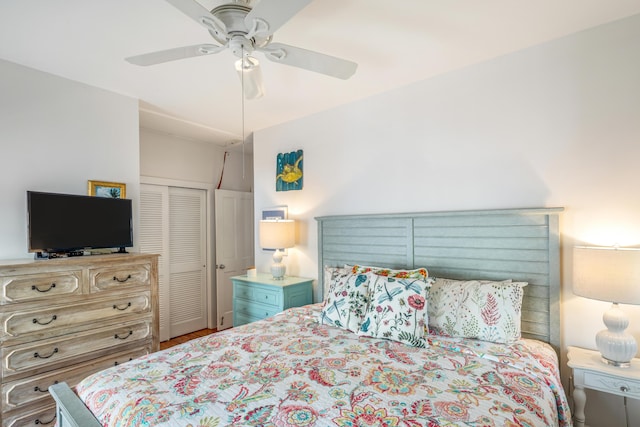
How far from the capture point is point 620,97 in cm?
190

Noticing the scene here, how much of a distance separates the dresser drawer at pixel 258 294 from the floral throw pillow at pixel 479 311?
59.4 inches

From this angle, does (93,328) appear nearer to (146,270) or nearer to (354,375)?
(146,270)

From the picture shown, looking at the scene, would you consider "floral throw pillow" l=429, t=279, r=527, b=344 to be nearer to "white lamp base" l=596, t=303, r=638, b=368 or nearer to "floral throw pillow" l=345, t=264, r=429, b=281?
"floral throw pillow" l=345, t=264, r=429, b=281

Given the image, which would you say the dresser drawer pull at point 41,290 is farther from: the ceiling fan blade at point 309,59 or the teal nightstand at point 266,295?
the ceiling fan blade at point 309,59

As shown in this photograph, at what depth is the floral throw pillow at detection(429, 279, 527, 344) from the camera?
1.89 meters

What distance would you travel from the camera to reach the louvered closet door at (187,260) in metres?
4.09

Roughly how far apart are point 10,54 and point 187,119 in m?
1.48

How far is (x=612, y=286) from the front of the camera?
166cm

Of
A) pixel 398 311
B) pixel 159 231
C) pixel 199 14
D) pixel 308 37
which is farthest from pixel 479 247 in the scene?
pixel 159 231

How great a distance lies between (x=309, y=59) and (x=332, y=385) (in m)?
1.58

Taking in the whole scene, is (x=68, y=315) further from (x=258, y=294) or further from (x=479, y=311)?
(x=479, y=311)

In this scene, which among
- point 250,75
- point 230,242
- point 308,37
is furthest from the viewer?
point 230,242

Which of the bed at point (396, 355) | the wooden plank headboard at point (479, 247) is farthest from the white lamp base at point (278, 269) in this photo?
the bed at point (396, 355)

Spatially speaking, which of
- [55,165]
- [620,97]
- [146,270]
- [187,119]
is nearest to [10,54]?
[55,165]
